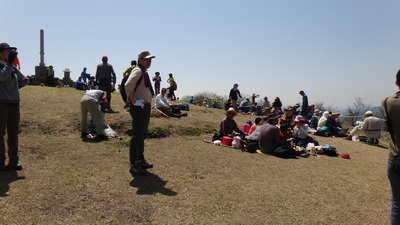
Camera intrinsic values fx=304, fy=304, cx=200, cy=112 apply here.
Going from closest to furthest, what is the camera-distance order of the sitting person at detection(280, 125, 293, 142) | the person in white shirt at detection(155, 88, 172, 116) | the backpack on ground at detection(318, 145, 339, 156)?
the backpack on ground at detection(318, 145, 339, 156) → the sitting person at detection(280, 125, 293, 142) → the person in white shirt at detection(155, 88, 172, 116)

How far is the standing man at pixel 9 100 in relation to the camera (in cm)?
469

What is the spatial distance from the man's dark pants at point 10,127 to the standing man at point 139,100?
185 cm

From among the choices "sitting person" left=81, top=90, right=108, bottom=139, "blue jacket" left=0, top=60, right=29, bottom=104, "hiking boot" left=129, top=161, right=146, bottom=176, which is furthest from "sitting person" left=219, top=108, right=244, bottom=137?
"blue jacket" left=0, top=60, right=29, bottom=104

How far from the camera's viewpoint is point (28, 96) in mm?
12625

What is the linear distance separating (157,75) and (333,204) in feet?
53.4

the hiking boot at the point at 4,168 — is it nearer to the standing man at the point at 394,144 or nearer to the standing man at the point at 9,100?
the standing man at the point at 9,100

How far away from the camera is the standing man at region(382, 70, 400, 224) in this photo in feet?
8.86

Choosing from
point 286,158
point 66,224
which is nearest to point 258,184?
point 286,158

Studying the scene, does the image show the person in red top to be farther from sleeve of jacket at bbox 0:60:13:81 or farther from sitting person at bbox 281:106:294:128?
sitting person at bbox 281:106:294:128

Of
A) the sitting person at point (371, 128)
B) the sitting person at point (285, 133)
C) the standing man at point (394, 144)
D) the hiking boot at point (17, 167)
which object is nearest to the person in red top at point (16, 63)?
the hiking boot at point (17, 167)

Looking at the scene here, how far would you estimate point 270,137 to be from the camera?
787cm

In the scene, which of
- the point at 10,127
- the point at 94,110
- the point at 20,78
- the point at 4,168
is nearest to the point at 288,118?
the point at 94,110

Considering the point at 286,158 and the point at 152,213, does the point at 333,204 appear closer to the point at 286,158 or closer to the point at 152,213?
the point at 152,213

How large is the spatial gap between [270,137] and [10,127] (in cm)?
573
